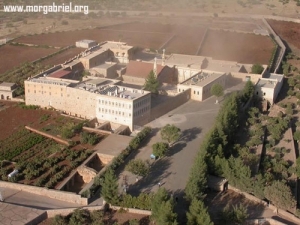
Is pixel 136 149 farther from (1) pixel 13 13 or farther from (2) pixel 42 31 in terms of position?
(1) pixel 13 13

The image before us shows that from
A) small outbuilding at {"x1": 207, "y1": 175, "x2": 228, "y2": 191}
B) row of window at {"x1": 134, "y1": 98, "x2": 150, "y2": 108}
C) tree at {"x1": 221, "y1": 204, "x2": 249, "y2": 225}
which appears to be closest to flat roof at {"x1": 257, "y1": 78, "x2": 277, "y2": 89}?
row of window at {"x1": 134, "y1": 98, "x2": 150, "y2": 108}

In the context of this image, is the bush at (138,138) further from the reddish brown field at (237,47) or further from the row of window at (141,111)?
the reddish brown field at (237,47)

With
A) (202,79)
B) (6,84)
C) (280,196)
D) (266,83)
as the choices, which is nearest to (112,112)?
(202,79)

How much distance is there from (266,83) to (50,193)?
23.8m

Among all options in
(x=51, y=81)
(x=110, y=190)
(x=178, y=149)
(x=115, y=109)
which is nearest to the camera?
(x=110, y=190)

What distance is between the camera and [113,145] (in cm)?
3375

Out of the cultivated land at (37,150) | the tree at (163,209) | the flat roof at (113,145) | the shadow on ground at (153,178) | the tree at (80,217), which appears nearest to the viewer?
the tree at (163,209)

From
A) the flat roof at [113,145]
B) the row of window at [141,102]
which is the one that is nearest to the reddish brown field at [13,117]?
the flat roof at [113,145]

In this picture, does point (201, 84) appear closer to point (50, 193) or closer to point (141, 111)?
point (141, 111)

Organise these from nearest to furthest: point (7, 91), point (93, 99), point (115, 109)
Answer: point (115, 109)
point (93, 99)
point (7, 91)

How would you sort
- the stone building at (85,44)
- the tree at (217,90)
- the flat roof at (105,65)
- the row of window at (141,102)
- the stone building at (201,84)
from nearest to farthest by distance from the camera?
1. the row of window at (141,102)
2. the tree at (217,90)
3. the stone building at (201,84)
4. the flat roof at (105,65)
5. the stone building at (85,44)

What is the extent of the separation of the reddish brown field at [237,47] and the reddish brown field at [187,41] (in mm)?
966

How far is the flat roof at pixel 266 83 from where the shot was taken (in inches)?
1755

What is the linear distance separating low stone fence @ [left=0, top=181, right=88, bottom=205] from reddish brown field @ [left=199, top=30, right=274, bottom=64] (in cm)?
3070
